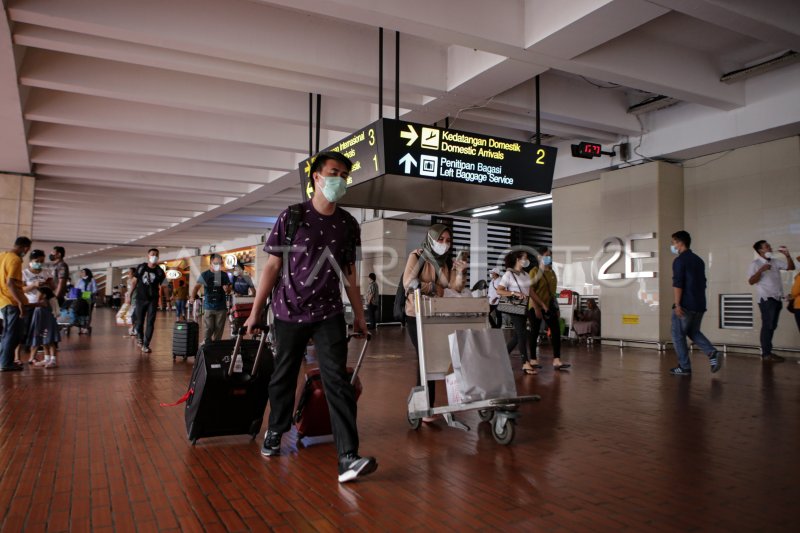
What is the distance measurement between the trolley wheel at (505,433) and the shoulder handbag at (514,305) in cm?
368

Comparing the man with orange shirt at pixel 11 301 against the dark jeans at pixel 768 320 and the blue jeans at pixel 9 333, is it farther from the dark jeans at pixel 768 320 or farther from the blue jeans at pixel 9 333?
the dark jeans at pixel 768 320

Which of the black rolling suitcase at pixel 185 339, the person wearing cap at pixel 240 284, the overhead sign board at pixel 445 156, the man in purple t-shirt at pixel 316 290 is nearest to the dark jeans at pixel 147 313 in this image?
the black rolling suitcase at pixel 185 339

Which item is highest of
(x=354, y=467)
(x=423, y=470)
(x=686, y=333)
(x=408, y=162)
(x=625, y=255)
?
(x=408, y=162)

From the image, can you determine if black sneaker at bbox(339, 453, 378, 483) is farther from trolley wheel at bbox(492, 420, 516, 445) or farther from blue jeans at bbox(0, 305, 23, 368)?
blue jeans at bbox(0, 305, 23, 368)

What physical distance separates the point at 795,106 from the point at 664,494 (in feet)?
28.3

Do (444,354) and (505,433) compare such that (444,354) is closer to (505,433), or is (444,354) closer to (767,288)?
(505,433)

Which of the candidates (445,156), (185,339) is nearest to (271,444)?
(445,156)

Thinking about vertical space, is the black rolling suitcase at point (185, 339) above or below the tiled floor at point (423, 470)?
above

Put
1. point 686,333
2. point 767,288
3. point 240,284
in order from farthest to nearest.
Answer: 1. point 240,284
2. point 767,288
3. point 686,333

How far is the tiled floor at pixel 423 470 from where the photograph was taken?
2.61 m

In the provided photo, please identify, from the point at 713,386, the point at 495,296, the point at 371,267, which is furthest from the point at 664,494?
the point at 371,267

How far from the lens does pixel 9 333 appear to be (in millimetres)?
7070

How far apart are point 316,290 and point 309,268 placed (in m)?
0.14

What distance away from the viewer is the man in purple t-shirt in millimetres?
3281
